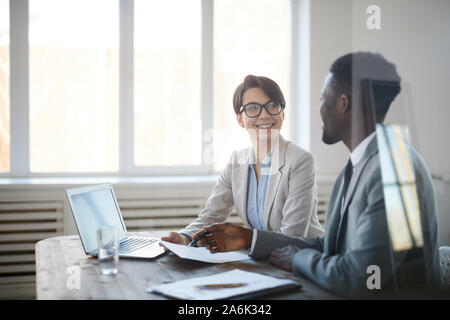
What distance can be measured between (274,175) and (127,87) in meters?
1.76

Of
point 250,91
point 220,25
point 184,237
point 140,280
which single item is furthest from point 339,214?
point 220,25

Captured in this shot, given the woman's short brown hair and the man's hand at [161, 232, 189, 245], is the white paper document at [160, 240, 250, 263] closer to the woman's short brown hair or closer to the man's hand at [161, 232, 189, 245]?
the man's hand at [161, 232, 189, 245]

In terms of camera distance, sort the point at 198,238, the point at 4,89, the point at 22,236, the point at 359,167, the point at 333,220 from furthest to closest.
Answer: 1. the point at 4,89
2. the point at 22,236
3. the point at 198,238
4. the point at 333,220
5. the point at 359,167

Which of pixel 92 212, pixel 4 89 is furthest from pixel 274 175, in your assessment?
pixel 4 89

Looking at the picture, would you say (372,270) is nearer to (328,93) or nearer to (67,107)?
(328,93)

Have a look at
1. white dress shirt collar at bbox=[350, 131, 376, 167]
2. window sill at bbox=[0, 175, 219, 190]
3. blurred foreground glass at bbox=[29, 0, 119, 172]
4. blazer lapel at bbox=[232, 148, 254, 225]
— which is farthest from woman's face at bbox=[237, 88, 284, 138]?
blurred foreground glass at bbox=[29, 0, 119, 172]

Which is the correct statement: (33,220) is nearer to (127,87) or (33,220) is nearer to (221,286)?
(127,87)

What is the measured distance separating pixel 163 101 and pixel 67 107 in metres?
0.68

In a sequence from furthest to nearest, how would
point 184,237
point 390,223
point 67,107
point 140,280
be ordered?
1. point 67,107
2. point 184,237
3. point 140,280
4. point 390,223

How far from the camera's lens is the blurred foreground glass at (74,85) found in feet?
10.6

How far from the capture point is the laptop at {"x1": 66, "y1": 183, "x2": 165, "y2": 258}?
4.85 ft

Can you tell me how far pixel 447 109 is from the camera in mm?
1011

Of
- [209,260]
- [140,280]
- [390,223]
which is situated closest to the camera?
[390,223]

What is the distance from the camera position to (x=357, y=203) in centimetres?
111
